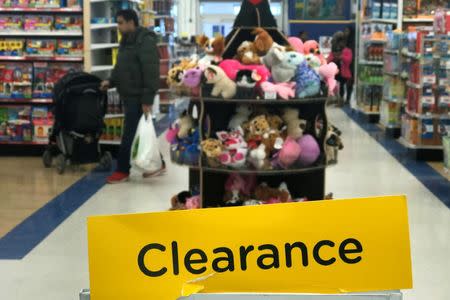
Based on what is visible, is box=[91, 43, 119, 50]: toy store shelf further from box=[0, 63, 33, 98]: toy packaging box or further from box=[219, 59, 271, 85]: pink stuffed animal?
box=[219, 59, 271, 85]: pink stuffed animal

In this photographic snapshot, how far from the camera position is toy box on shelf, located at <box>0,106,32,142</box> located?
30.4 ft

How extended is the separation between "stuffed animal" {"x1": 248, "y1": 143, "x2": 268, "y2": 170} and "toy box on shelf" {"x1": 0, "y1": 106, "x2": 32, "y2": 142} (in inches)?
195

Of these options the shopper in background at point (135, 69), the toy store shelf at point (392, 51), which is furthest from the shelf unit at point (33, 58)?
the toy store shelf at point (392, 51)

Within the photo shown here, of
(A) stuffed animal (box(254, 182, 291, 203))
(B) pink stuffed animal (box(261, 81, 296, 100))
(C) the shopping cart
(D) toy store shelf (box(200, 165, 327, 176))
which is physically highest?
(B) pink stuffed animal (box(261, 81, 296, 100))

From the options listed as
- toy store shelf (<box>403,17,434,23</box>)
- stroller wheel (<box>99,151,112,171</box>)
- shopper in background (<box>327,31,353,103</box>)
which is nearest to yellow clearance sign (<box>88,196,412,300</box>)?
stroller wheel (<box>99,151,112,171</box>)

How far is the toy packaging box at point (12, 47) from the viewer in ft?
30.0

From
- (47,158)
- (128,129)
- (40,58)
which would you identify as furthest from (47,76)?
(128,129)

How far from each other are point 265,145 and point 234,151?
0.20 metres

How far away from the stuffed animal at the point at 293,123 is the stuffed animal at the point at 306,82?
0.75ft

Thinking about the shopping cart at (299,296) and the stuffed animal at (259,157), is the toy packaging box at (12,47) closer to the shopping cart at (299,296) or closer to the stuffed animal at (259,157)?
the stuffed animal at (259,157)

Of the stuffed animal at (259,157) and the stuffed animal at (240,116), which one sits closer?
the stuffed animal at (259,157)

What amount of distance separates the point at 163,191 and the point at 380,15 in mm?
Answer: 7402

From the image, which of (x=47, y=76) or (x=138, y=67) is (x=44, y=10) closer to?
(x=47, y=76)

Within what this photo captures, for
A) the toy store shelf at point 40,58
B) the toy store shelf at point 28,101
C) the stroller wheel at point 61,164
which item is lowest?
the stroller wheel at point 61,164
